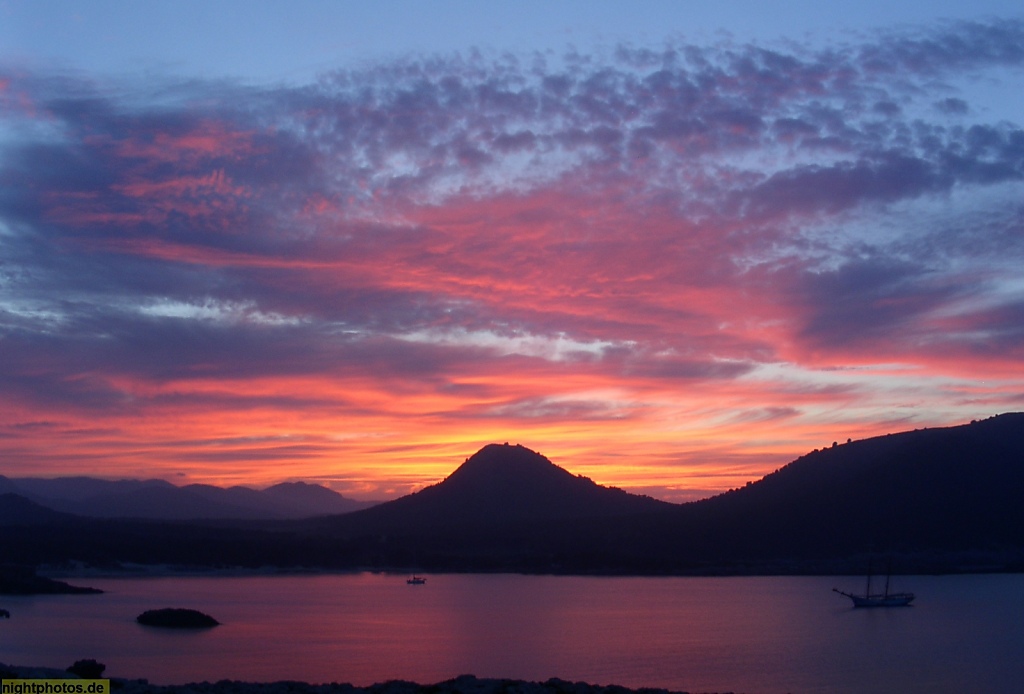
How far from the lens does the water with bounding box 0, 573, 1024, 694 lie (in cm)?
2928

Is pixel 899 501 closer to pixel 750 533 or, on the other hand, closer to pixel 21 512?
pixel 750 533

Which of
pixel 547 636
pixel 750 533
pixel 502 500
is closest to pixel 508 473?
pixel 502 500

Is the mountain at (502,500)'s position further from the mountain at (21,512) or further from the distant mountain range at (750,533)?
the mountain at (21,512)

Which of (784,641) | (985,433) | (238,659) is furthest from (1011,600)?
(238,659)

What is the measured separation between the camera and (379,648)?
3541cm

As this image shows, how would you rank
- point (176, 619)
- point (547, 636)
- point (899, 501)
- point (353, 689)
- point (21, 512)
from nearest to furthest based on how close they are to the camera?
point (353, 689) → point (176, 619) → point (547, 636) → point (899, 501) → point (21, 512)

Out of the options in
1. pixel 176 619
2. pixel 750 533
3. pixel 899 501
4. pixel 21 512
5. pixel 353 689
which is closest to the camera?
pixel 353 689

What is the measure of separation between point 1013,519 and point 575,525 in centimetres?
4191

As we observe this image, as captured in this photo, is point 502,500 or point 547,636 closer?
point 547,636

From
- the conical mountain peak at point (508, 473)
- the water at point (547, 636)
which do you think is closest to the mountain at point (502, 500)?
the conical mountain peak at point (508, 473)

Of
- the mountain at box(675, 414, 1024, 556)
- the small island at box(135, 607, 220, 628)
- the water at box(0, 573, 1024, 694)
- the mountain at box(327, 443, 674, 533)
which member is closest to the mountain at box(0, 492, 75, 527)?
the mountain at box(327, 443, 674, 533)

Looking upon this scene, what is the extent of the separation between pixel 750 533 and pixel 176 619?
66964mm

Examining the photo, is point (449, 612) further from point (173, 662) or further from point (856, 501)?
point (856, 501)

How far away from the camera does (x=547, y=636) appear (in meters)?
40.4
